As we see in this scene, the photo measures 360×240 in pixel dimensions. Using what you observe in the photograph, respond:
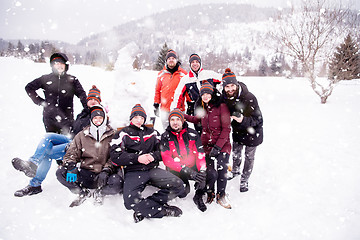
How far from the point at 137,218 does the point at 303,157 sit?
4.13 metres

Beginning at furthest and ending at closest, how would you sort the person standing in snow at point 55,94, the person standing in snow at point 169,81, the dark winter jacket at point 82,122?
1. the person standing in snow at point 169,81
2. the person standing in snow at point 55,94
3. the dark winter jacket at point 82,122

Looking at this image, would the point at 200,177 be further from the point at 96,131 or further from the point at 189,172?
the point at 96,131

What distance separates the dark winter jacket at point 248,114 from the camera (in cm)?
378

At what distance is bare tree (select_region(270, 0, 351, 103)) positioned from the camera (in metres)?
8.71

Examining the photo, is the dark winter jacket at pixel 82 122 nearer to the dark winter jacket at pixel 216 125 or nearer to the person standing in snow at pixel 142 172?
the person standing in snow at pixel 142 172

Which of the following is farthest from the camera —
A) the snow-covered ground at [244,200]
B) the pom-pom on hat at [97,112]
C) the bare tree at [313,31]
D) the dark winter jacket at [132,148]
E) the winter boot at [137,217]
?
the bare tree at [313,31]

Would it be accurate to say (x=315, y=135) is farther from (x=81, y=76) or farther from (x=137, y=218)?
(x=81, y=76)

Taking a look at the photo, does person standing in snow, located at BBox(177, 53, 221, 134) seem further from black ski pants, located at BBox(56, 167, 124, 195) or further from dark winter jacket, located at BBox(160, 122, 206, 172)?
black ski pants, located at BBox(56, 167, 124, 195)

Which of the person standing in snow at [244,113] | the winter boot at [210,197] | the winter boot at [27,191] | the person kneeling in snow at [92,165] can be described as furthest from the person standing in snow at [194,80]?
the winter boot at [27,191]

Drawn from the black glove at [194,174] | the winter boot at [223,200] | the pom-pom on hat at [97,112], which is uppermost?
the pom-pom on hat at [97,112]

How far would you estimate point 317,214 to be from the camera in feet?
11.0

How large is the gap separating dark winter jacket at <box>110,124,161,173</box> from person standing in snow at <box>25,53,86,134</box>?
4.58 ft

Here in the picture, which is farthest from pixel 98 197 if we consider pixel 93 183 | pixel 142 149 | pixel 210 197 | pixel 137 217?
pixel 210 197

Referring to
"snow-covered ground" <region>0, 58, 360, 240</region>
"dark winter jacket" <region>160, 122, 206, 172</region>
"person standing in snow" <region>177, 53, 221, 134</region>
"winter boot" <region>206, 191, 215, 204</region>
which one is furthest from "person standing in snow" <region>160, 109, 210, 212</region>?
"person standing in snow" <region>177, 53, 221, 134</region>
